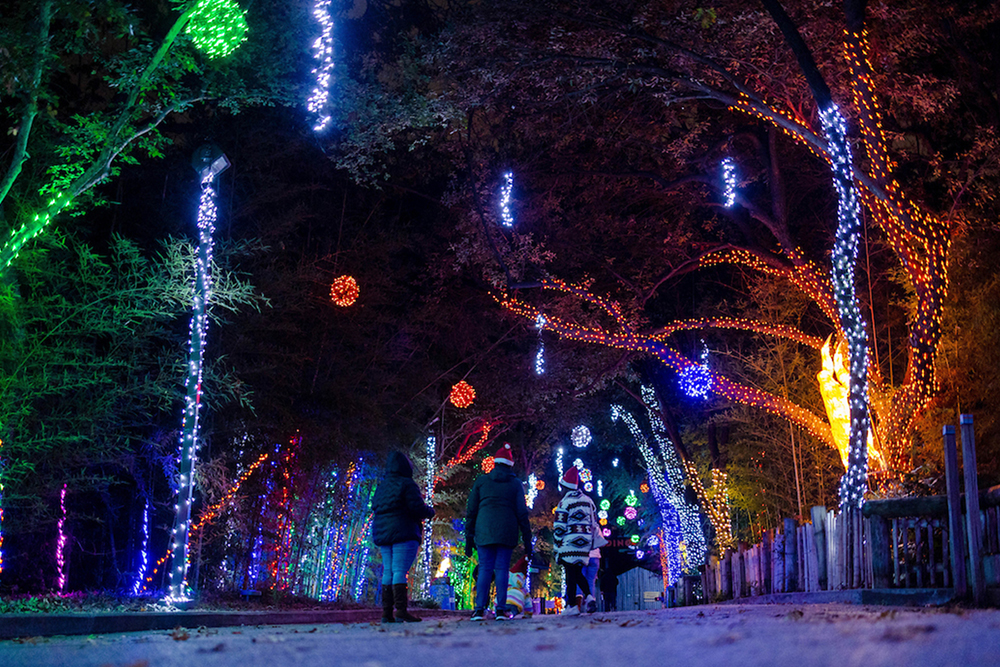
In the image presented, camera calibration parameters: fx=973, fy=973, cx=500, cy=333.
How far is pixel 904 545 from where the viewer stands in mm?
9312

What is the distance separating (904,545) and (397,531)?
4.89 meters

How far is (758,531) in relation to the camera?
22469 mm

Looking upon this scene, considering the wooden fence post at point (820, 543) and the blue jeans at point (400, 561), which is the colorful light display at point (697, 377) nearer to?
the wooden fence post at point (820, 543)

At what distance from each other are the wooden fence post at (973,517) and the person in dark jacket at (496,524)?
397 cm

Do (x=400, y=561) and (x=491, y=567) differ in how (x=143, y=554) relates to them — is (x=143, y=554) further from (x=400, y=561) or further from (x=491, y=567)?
(x=491, y=567)

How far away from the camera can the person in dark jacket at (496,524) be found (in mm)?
9695

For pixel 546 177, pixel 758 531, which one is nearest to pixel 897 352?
pixel 758 531

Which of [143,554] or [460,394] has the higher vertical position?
[460,394]

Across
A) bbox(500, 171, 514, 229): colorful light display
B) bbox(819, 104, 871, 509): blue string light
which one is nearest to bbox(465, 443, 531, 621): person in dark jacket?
bbox(819, 104, 871, 509): blue string light

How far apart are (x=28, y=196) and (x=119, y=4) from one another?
2.85m

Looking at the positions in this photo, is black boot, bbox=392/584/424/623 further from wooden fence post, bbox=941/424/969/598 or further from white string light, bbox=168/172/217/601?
wooden fence post, bbox=941/424/969/598

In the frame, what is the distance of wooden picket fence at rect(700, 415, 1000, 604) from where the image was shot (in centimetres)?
802

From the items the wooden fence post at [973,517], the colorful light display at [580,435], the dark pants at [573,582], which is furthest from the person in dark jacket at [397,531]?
the colorful light display at [580,435]

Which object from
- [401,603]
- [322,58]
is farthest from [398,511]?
[322,58]
